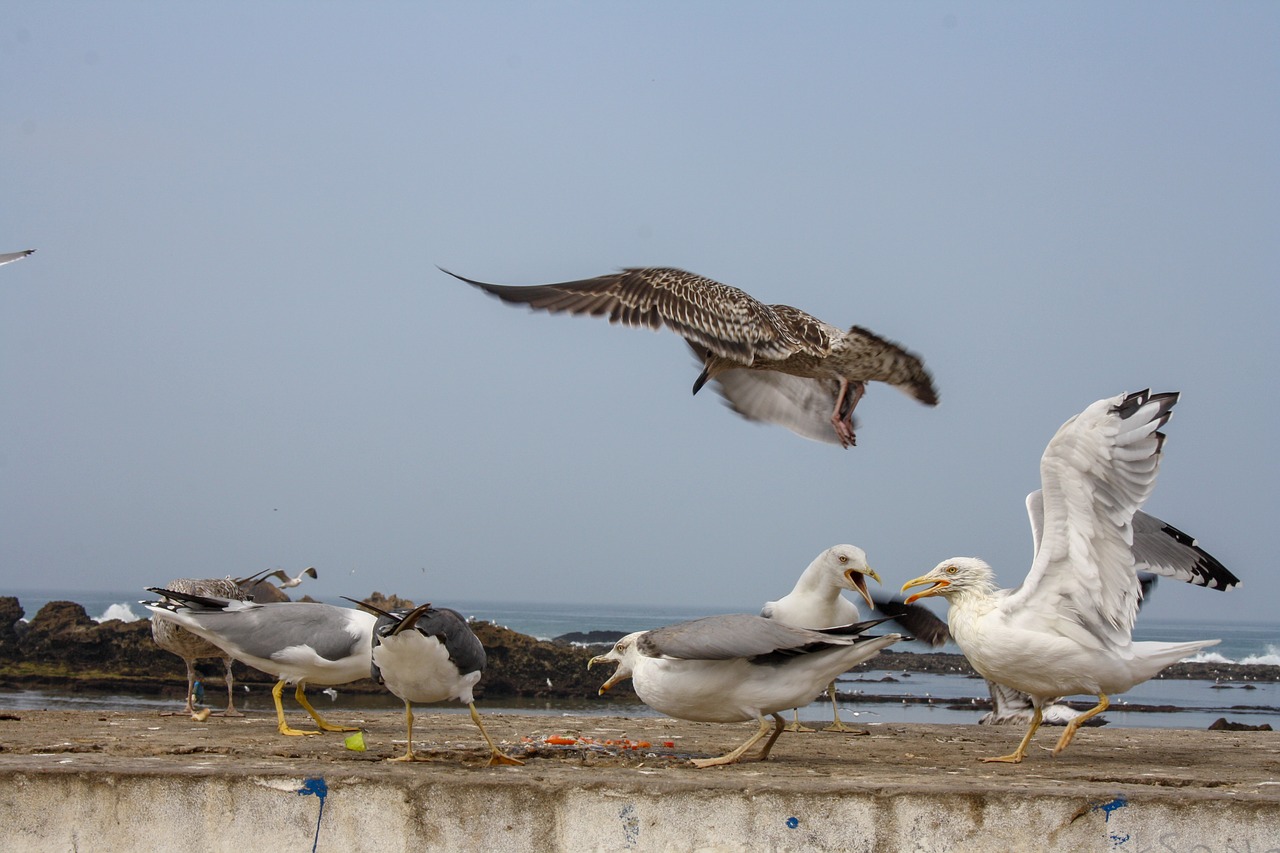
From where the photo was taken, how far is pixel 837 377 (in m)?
7.96

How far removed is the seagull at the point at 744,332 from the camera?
731cm

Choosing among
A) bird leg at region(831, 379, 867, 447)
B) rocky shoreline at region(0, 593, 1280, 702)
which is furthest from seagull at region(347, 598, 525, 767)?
rocky shoreline at region(0, 593, 1280, 702)

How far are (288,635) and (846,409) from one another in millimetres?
3795

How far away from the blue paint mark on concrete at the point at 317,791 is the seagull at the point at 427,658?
2.35 ft

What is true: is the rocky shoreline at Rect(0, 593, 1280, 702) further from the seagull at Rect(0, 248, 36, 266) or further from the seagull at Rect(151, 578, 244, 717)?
the seagull at Rect(0, 248, 36, 266)

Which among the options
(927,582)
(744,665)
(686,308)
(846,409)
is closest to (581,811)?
(744,665)

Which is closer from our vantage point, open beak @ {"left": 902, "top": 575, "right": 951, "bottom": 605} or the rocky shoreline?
open beak @ {"left": 902, "top": 575, "right": 951, "bottom": 605}

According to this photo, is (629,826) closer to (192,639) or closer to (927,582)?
(927,582)

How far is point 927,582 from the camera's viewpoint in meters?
6.09

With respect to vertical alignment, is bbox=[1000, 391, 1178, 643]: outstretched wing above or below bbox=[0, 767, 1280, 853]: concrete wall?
above

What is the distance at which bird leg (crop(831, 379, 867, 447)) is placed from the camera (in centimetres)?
793

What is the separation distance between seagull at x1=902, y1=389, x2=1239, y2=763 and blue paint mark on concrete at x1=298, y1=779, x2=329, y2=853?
10.3 ft

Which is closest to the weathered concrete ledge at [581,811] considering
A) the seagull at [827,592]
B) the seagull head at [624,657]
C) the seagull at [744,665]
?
the seagull at [744,665]

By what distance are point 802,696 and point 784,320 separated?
3.41 metres
